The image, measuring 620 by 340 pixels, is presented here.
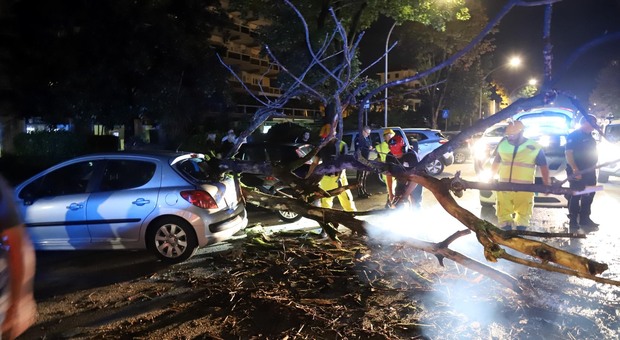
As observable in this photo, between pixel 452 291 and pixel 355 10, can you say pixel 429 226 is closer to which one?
pixel 452 291

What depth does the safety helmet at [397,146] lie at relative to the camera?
8633mm

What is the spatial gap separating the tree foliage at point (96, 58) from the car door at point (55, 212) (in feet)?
31.4

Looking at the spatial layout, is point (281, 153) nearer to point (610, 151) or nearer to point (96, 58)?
point (96, 58)

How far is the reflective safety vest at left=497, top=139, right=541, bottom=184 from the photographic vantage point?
19.1ft

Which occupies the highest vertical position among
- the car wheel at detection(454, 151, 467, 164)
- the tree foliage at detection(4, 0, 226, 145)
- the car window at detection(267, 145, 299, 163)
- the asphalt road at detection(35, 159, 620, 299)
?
the tree foliage at detection(4, 0, 226, 145)

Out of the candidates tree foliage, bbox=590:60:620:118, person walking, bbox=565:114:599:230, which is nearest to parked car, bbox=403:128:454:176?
person walking, bbox=565:114:599:230

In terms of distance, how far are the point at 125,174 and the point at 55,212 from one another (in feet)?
3.31

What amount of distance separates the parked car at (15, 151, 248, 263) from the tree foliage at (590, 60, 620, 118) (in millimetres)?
55518

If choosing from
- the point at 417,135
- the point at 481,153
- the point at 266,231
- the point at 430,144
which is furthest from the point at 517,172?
the point at 417,135

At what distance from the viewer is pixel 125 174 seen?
6.00 meters

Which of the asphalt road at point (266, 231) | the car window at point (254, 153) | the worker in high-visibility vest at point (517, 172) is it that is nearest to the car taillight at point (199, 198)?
the asphalt road at point (266, 231)

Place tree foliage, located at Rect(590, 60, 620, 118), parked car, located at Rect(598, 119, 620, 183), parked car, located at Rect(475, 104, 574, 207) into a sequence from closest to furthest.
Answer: parked car, located at Rect(475, 104, 574, 207)
parked car, located at Rect(598, 119, 620, 183)
tree foliage, located at Rect(590, 60, 620, 118)

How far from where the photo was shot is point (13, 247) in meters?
2.39

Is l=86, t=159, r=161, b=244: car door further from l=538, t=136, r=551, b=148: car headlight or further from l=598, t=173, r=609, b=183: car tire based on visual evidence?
l=598, t=173, r=609, b=183: car tire
